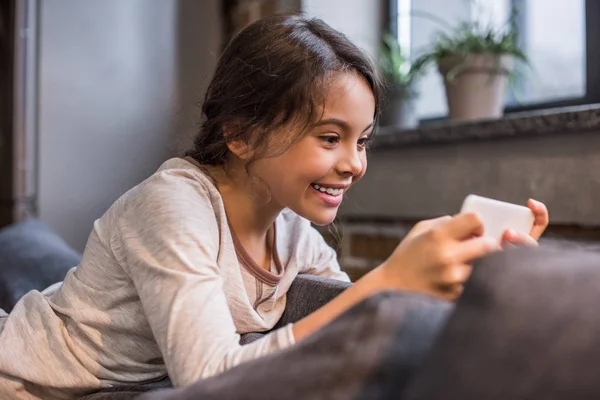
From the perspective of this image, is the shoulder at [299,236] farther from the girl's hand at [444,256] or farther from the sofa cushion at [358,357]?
the sofa cushion at [358,357]

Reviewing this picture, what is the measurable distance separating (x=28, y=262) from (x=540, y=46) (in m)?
1.38

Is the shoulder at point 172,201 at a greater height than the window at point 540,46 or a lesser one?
lesser

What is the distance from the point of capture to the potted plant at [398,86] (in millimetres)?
1949

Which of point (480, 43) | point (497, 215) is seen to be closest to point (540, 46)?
point (480, 43)

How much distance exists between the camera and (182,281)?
0.73 metres

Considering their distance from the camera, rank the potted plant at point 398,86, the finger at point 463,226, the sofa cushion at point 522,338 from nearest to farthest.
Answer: the sofa cushion at point 522,338 → the finger at point 463,226 → the potted plant at point 398,86

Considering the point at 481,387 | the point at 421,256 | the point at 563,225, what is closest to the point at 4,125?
the point at 563,225

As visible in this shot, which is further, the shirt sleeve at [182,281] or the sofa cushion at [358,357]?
the shirt sleeve at [182,281]

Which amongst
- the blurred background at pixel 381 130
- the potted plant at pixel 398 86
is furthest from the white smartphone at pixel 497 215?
the potted plant at pixel 398 86

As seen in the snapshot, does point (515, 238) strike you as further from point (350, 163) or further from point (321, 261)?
point (321, 261)

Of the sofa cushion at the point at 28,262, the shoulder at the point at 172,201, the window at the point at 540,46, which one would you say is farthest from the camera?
the window at the point at 540,46

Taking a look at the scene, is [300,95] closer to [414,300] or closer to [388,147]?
[414,300]

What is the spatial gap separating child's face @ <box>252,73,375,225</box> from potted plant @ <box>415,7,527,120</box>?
825mm

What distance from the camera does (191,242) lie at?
2.57 ft
